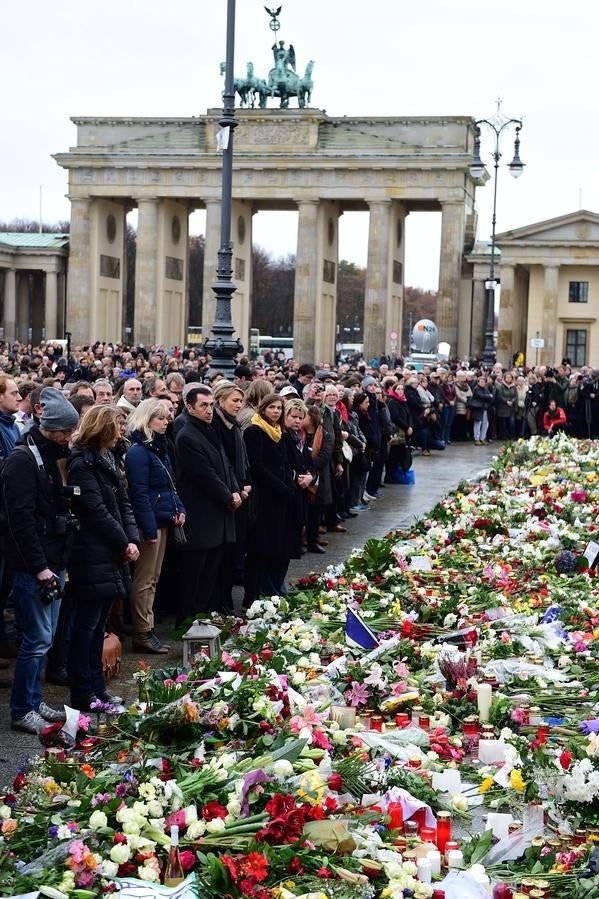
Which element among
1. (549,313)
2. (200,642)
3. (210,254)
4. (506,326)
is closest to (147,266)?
(210,254)

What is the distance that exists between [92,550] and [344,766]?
2939mm

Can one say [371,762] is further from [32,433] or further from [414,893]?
[32,433]

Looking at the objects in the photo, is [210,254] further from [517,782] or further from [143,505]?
[517,782]

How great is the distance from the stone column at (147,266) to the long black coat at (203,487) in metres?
66.0

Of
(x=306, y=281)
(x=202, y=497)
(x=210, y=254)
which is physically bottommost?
(x=202, y=497)

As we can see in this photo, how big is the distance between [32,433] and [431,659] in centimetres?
287

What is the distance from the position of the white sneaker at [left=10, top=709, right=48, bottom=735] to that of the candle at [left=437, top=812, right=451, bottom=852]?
9.68ft

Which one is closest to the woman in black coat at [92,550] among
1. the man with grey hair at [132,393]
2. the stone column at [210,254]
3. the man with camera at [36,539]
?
the man with camera at [36,539]

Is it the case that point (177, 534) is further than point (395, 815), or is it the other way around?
point (177, 534)

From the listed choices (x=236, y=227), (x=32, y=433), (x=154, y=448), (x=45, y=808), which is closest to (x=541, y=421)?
(x=154, y=448)

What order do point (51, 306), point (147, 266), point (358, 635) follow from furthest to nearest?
point (51, 306) → point (147, 266) → point (358, 635)

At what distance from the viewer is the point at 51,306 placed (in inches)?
3413

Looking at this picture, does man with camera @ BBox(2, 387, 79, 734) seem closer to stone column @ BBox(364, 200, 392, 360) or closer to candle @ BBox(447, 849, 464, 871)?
candle @ BBox(447, 849, 464, 871)

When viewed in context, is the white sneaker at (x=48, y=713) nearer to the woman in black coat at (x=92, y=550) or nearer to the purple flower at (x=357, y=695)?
the woman in black coat at (x=92, y=550)
